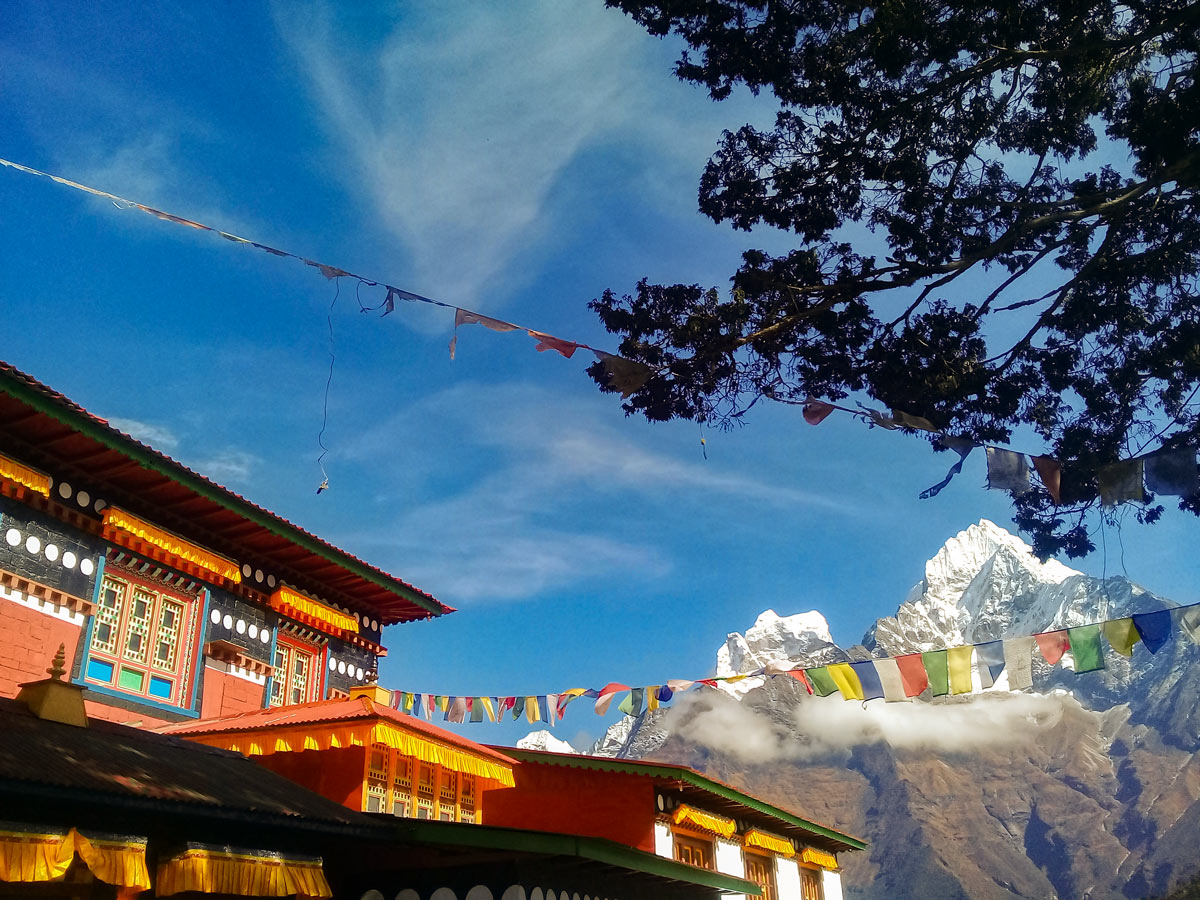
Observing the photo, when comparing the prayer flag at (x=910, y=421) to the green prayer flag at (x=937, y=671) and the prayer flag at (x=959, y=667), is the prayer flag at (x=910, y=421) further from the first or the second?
the prayer flag at (x=959, y=667)

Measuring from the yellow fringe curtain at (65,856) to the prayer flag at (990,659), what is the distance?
15.0 metres

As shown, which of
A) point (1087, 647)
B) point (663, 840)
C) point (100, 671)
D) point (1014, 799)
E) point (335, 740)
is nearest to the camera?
point (335, 740)

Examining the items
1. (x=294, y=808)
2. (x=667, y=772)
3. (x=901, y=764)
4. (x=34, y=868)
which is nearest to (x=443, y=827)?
(x=294, y=808)

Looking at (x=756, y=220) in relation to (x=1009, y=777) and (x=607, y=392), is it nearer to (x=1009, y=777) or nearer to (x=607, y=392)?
(x=607, y=392)

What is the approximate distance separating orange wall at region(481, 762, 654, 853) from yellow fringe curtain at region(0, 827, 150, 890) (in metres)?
9.24

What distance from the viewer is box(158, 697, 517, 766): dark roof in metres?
13.0

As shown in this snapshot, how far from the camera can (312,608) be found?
60.3ft

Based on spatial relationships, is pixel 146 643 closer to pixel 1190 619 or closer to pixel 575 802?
pixel 575 802

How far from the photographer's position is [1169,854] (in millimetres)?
141125

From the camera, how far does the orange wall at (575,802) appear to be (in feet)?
54.2

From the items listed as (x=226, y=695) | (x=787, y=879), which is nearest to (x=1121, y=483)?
(x=787, y=879)

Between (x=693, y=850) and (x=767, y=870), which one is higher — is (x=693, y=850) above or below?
above

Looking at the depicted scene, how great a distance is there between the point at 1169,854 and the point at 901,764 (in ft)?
164

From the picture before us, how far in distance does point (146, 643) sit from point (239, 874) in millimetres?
7311
